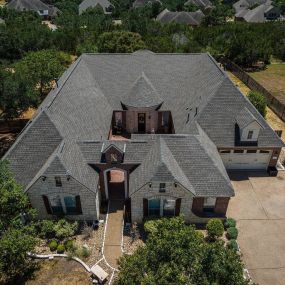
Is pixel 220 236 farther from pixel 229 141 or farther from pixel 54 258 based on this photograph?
pixel 54 258

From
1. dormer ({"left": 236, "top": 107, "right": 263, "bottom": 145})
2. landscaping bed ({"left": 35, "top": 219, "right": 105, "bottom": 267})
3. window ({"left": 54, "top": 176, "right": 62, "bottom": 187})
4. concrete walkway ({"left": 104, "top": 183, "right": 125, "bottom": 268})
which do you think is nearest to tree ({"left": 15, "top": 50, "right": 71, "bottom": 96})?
concrete walkway ({"left": 104, "top": 183, "right": 125, "bottom": 268})

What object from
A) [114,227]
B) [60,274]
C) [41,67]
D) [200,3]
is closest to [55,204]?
[114,227]

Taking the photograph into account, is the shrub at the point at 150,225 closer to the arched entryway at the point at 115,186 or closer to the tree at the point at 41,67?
the arched entryway at the point at 115,186

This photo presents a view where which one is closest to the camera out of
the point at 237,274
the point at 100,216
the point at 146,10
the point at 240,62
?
the point at 237,274

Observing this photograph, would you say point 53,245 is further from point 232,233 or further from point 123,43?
point 123,43

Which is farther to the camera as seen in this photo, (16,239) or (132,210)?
(132,210)

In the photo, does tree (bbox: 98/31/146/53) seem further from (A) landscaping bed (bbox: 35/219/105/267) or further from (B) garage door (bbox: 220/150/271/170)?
(A) landscaping bed (bbox: 35/219/105/267)

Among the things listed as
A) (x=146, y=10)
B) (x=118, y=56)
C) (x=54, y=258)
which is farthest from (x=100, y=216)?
(x=146, y=10)
